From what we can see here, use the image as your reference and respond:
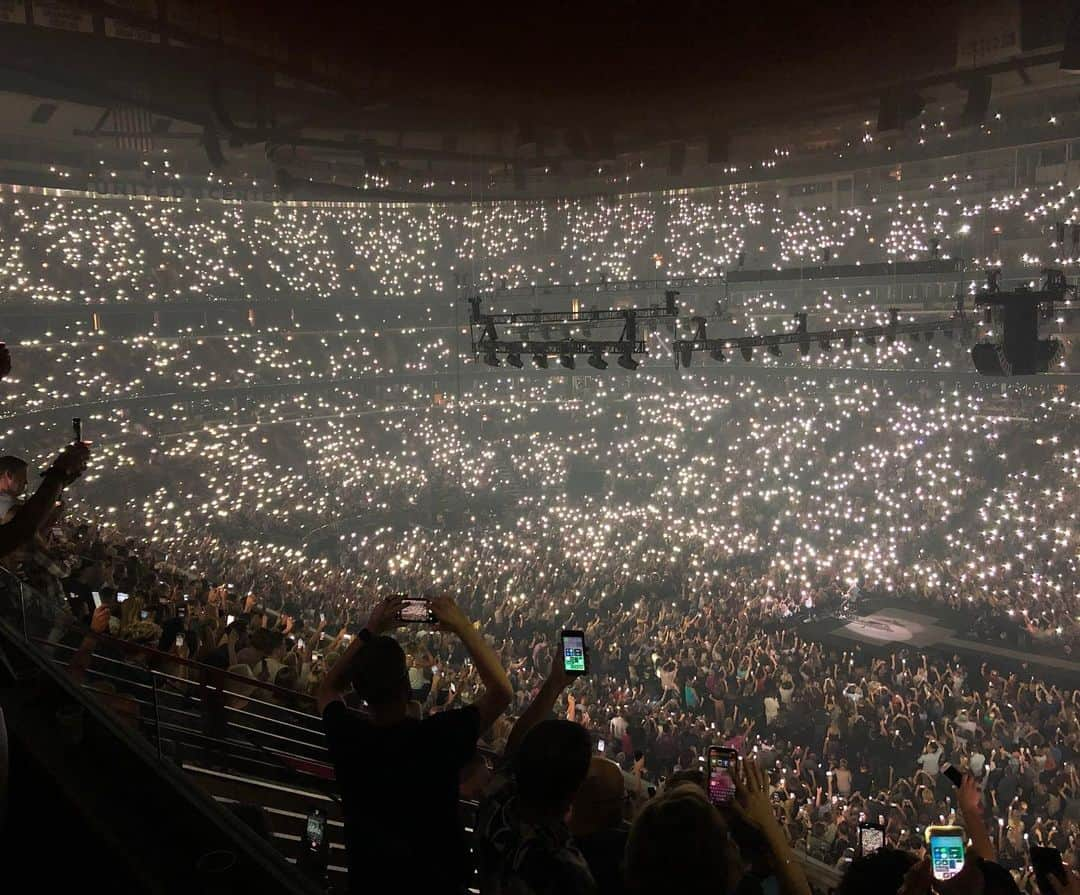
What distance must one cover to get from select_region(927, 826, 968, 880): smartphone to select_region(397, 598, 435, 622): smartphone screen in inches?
72.1

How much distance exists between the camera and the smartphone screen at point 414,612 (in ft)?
8.32

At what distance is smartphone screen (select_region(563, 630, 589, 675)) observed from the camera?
2727 millimetres

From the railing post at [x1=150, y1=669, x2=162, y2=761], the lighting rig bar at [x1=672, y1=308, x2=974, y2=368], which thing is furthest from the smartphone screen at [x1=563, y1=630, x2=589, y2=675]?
the lighting rig bar at [x1=672, y1=308, x2=974, y2=368]

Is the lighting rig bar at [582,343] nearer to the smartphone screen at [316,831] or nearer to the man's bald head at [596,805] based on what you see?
the smartphone screen at [316,831]

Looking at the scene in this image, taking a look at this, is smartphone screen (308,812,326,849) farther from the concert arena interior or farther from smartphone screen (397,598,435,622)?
smartphone screen (397,598,435,622)

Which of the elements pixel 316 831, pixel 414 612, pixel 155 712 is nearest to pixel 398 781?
pixel 414 612

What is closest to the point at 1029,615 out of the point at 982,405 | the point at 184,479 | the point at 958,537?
the point at 958,537

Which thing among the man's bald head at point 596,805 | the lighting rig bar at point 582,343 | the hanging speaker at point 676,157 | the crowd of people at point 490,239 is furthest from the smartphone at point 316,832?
the crowd of people at point 490,239

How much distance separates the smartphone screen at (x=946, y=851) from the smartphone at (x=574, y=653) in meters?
1.32

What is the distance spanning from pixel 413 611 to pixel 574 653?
1.88 feet

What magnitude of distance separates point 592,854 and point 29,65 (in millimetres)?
10532

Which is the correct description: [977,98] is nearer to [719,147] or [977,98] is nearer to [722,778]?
[719,147]

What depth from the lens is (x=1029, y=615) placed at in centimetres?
1380

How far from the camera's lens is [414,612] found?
259cm
